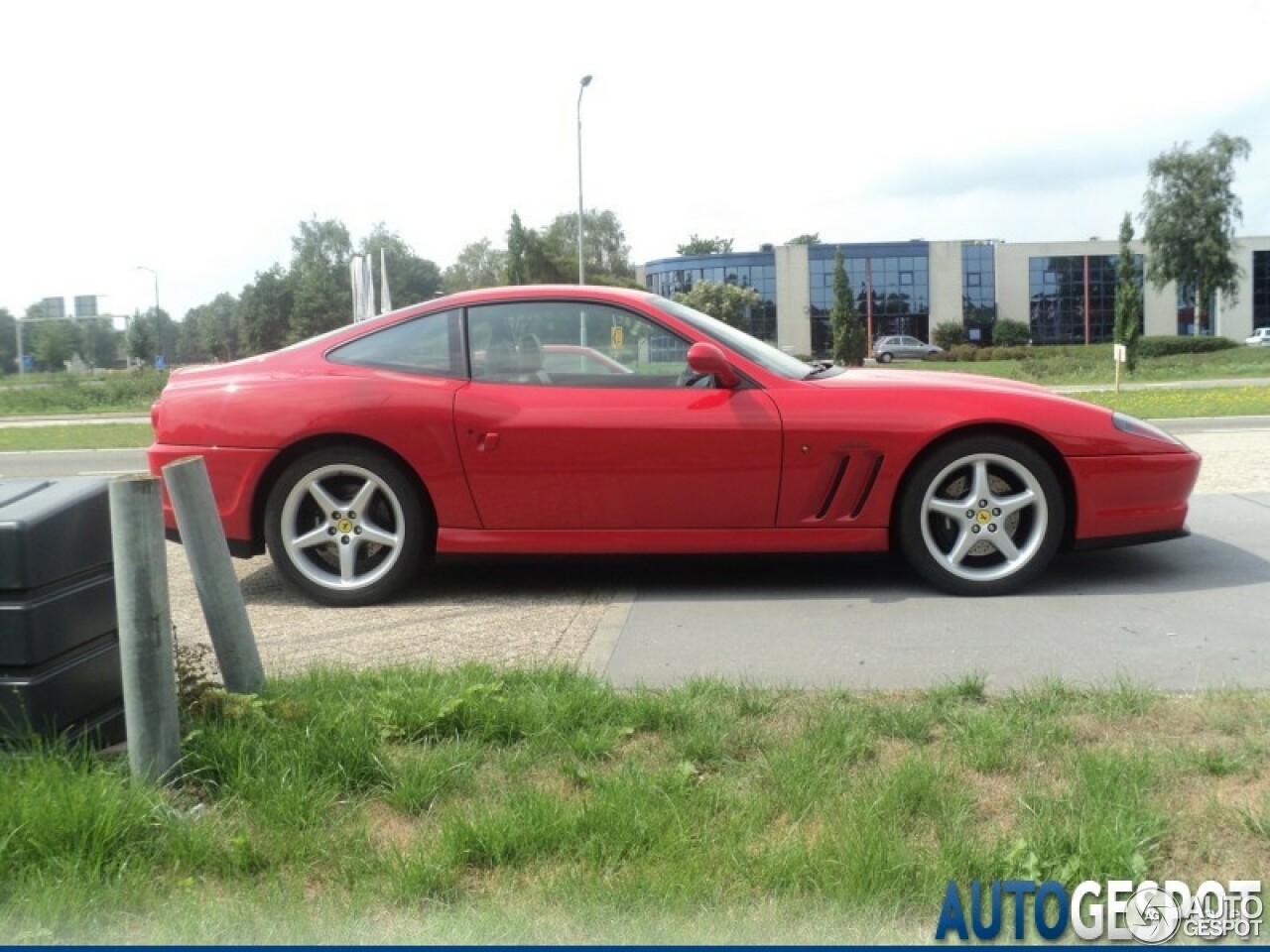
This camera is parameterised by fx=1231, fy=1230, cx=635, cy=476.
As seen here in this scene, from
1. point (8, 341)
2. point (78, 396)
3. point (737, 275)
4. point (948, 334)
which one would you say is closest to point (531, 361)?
point (78, 396)

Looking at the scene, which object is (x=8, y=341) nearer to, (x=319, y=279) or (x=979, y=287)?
(x=319, y=279)

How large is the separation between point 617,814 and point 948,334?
75.0 meters

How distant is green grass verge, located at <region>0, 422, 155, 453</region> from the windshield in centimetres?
1175

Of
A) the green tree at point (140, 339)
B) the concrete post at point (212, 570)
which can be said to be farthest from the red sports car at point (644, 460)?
the green tree at point (140, 339)

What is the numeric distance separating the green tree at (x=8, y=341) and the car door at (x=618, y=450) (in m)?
44.8

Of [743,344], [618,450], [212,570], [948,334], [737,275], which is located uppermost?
[737,275]

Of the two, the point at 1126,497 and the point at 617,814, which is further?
the point at 1126,497

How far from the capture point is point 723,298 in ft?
207

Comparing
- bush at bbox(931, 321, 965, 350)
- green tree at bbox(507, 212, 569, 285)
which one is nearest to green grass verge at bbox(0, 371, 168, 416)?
green tree at bbox(507, 212, 569, 285)

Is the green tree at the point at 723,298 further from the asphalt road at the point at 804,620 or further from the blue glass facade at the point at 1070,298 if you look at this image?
the asphalt road at the point at 804,620

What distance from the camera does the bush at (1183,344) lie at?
197 feet

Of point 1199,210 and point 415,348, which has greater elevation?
point 1199,210

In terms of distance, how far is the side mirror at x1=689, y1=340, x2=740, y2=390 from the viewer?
5254mm

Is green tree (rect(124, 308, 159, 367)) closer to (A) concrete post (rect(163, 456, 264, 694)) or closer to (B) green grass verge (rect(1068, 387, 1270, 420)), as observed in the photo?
(B) green grass verge (rect(1068, 387, 1270, 420))
